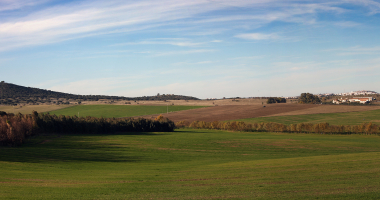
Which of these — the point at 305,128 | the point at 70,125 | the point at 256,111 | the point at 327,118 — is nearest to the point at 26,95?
the point at 70,125

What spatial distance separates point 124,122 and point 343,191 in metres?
58.7

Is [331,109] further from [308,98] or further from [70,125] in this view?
[70,125]

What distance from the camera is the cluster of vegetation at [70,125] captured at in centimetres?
4256

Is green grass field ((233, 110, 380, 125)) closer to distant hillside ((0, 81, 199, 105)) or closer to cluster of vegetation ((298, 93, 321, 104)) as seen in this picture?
cluster of vegetation ((298, 93, 321, 104))

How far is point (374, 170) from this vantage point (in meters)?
17.3

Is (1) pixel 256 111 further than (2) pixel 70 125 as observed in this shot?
Yes

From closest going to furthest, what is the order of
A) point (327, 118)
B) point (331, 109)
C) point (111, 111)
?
point (327, 118)
point (331, 109)
point (111, 111)

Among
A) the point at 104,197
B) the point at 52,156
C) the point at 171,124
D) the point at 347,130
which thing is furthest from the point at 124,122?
the point at 104,197

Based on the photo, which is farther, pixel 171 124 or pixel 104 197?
pixel 171 124

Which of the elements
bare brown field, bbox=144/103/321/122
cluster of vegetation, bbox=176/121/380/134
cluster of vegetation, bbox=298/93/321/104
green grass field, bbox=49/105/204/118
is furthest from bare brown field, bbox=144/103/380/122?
cluster of vegetation, bbox=298/93/321/104

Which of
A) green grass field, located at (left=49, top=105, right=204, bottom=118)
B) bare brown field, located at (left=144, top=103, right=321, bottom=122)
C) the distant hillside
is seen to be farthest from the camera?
the distant hillside

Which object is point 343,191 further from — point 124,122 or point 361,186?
point 124,122

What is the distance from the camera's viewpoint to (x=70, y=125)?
5862cm

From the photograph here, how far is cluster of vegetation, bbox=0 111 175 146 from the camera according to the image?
42.6m
